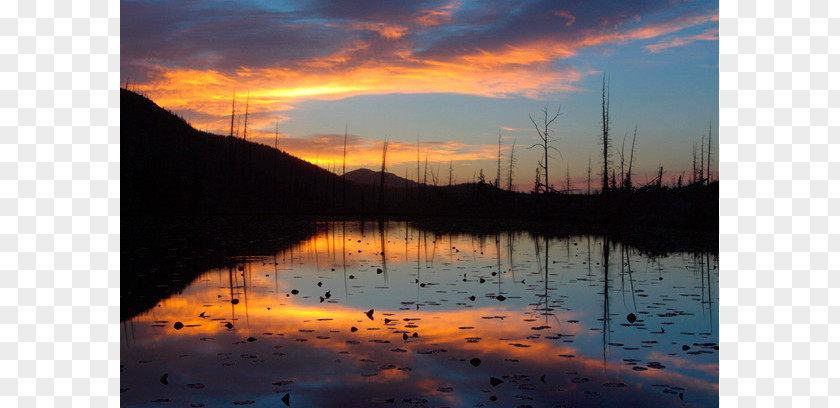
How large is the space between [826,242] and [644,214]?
59.1m

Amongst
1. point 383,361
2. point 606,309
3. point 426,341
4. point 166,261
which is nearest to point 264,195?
point 166,261

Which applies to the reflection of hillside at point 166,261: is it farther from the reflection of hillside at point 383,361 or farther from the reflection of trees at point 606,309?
the reflection of trees at point 606,309

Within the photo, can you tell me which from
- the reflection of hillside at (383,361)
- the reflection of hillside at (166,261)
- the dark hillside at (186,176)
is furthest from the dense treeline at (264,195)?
the reflection of hillside at (383,361)

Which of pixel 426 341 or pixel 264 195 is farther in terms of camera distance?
pixel 264 195

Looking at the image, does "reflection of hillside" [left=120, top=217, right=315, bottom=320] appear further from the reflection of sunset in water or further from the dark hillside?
the dark hillside

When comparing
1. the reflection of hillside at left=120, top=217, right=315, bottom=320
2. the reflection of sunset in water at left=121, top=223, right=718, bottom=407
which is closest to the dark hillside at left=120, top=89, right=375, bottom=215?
the reflection of hillside at left=120, top=217, right=315, bottom=320

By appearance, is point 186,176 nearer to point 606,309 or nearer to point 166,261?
point 166,261

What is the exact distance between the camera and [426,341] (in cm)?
1197

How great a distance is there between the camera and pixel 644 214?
66000 mm

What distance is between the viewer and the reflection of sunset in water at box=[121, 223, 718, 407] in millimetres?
8836

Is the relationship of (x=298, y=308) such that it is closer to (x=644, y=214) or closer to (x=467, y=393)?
(x=467, y=393)

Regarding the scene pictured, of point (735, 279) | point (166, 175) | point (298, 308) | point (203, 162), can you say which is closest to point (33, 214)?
point (298, 308)

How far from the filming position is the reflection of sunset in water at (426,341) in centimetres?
884

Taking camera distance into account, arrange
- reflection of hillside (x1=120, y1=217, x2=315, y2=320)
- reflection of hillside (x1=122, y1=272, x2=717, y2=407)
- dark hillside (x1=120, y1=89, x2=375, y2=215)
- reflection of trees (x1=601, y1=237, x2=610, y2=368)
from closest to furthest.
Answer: reflection of hillside (x1=122, y1=272, x2=717, y2=407) → reflection of trees (x1=601, y1=237, x2=610, y2=368) → reflection of hillside (x1=120, y1=217, x2=315, y2=320) → dark hillside (x1=120, y1=89, x2=375, y2=215)
